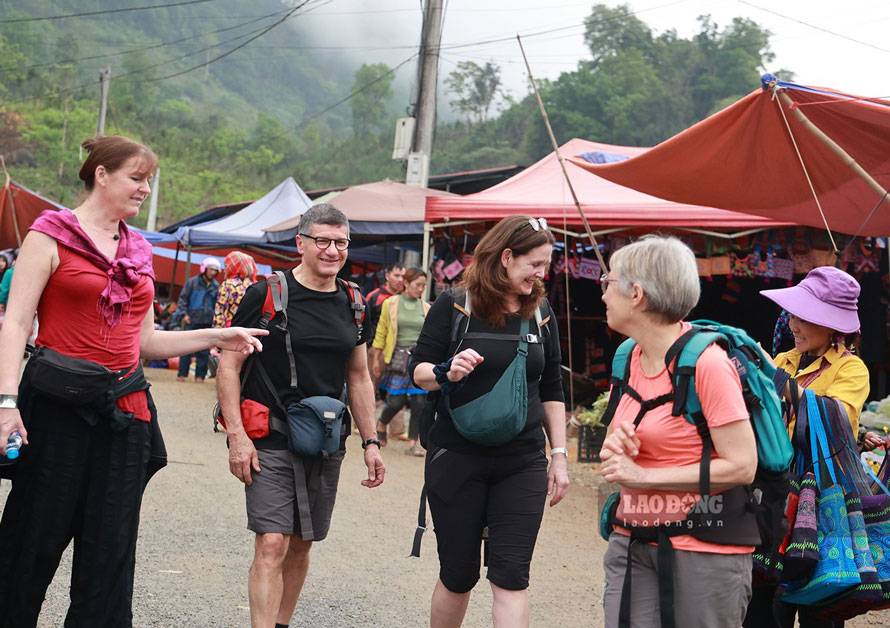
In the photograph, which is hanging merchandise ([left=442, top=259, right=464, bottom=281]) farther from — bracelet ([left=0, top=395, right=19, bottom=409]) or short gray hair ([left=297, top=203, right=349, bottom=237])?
bracelet ([left=0, top=395, right=19, bottom=409])

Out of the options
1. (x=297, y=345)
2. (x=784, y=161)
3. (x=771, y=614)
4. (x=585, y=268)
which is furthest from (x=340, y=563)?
(x=585, y=268)

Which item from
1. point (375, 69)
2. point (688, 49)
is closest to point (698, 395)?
point (688, 49)

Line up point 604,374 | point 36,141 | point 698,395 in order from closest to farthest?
point 698,395 → point 604,374 → point 36,141

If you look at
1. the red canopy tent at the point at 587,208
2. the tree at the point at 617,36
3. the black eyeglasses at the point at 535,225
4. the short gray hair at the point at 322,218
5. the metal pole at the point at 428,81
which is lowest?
the short gray hair at the point at 322,218

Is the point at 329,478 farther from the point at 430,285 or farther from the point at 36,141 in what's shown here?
the point at 36,141

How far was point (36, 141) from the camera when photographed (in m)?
62.3

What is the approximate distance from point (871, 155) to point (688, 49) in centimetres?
8314

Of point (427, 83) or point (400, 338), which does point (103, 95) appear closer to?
point (427, 83)

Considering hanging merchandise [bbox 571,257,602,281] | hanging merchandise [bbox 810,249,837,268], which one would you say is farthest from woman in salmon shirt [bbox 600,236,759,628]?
hanging merchandise [bbox 571,257,602,281]

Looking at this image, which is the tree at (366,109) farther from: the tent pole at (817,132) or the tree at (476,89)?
the tent pole at (817,132)

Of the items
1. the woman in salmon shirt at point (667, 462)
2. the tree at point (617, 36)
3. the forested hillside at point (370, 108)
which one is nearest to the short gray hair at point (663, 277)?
the woman in salmon shirt at point (667, 462)

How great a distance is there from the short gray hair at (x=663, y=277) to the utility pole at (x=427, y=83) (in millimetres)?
12782

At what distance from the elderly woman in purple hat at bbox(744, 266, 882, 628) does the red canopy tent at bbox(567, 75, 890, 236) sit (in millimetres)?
1554

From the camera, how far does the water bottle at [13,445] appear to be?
115 inches
